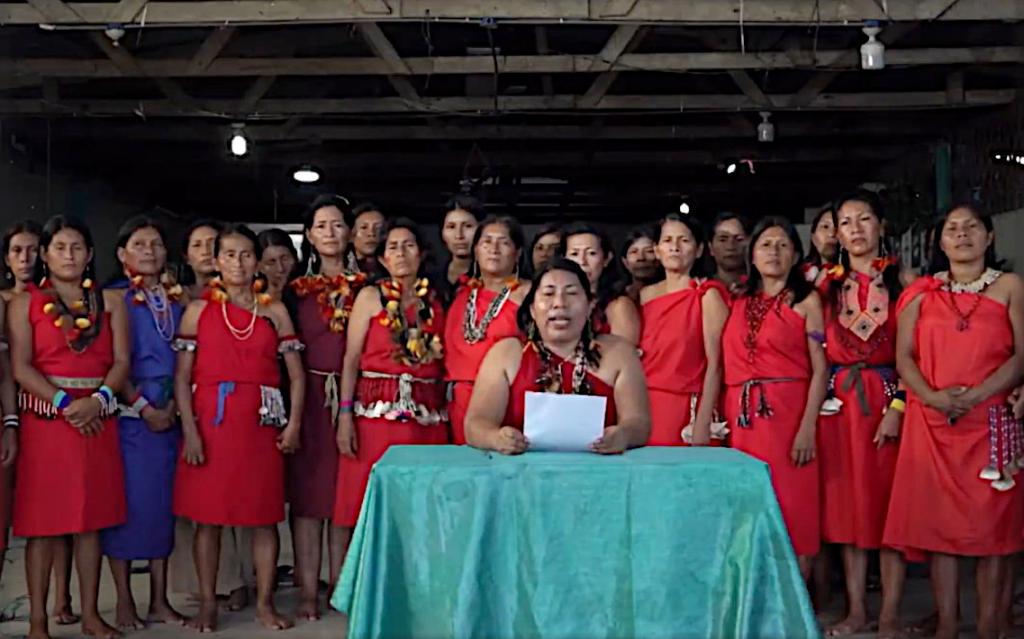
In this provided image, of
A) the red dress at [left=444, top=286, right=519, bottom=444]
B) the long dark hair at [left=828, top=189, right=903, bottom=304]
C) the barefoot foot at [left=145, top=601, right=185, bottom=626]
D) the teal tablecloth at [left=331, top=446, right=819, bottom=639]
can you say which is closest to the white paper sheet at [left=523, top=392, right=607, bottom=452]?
the teal tablecloth at [left=331, top=446, right=819, bottom=639]

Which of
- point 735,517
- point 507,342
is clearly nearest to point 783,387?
point 507,342

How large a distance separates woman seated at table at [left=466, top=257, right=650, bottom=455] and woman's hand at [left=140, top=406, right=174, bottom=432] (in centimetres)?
173

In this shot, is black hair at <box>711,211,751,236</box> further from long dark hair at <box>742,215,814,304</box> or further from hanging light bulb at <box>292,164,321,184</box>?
hanging light bulb at <box>292,164,321,184</box>

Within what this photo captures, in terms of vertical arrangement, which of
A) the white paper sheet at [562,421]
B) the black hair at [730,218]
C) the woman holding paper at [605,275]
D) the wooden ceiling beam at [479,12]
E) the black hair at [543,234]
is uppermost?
the wooden ceiling beam at [479,12]

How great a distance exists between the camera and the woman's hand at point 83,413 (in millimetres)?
4117

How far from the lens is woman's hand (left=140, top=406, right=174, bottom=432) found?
442cm

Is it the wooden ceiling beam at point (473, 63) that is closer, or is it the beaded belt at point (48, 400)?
the beaded belt at point (48, 400)

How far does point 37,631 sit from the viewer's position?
4.15 meters

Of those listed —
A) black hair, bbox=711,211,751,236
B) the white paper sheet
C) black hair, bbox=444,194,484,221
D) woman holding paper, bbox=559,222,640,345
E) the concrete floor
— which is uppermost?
black hair, bbox=444,194,484,221

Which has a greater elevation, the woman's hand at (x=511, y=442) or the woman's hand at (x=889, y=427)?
the woman's hand at (x=511, y=442)

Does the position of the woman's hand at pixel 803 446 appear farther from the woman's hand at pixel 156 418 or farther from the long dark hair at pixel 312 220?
the woman's hand at pixel 156 418

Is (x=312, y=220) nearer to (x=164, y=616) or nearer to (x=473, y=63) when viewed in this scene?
(x=164, y=616)

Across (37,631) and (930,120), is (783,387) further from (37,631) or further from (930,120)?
(930,120)

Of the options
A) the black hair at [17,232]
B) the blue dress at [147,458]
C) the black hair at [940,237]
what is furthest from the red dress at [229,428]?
the black hair at [940,237]
